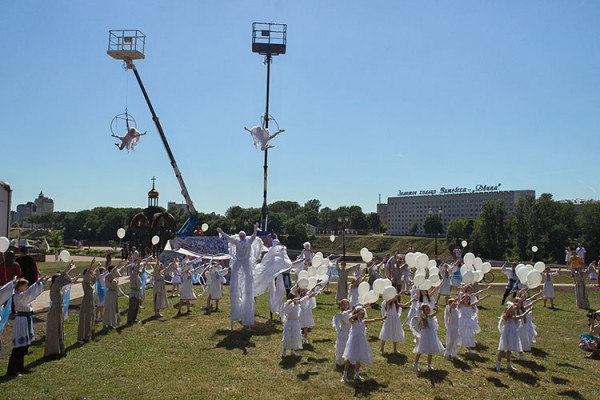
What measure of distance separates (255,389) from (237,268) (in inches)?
233

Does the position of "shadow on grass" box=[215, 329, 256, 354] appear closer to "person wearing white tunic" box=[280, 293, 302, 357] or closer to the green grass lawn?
the green grass lawn

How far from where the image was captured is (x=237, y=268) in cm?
1517

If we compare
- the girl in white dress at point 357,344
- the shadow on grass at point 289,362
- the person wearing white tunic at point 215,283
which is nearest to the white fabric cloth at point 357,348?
the girl in white dress at point 357,344

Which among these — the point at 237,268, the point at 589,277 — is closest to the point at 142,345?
the point at 237,268

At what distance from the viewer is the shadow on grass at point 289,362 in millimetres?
11198

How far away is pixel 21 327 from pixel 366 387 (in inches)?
296

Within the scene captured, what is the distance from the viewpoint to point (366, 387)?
972 centimetres

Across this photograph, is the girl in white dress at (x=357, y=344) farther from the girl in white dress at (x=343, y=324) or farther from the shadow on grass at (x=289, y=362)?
the shadow on grass at (x=289, y=362)

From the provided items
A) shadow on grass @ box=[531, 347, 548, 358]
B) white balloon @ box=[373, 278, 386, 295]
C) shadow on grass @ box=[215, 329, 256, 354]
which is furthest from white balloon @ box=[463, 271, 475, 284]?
shadow on grass @ box=[215, 329, 256, 354]

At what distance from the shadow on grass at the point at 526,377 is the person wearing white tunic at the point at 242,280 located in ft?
25.1

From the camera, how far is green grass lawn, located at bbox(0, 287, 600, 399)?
31.0 feet

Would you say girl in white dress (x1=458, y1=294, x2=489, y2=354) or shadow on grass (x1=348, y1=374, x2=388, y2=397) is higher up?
girl in white dress (x1=458, y1=294, x2=489, y2=354)

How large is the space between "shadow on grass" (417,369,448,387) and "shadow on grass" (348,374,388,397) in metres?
1.13

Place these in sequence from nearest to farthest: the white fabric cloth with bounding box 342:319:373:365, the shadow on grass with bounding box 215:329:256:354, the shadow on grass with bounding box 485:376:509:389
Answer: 1. the white fabric cloth with bounding box 342:319:373:365
2. the shadow on grass with bounding box 485:376:509:389
3. the shadow on grass with bounding box 215:329:256:354
